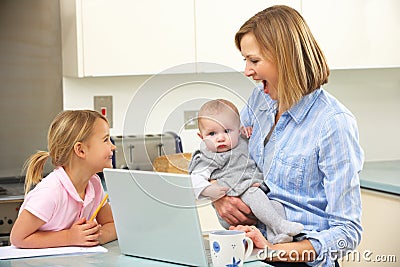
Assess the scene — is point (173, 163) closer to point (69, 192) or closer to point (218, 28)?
point (69, 192)

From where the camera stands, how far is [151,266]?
172 cm

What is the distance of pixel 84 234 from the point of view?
74.7 inches

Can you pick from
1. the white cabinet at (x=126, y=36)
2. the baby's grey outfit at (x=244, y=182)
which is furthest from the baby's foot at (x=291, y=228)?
the white cabinet at (x=126, y=36)

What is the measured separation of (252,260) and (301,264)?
17cm

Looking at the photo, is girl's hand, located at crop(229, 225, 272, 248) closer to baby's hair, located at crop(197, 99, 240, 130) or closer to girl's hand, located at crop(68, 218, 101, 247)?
baby's hair, located at crop(197, 99, 240, 130)

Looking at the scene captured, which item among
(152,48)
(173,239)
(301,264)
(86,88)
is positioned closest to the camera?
(173,239)

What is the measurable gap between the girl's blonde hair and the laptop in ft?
0.95

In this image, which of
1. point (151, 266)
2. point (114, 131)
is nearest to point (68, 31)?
point (114, 131)

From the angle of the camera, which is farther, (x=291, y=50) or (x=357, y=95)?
(x=357, y=95)

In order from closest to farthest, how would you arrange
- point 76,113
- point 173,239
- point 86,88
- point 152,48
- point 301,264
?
point 173,239 < point 301,264 < point 76,113 < point 152,48 < point 86,88

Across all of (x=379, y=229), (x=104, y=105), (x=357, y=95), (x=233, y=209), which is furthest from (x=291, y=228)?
(x=357, y=95)

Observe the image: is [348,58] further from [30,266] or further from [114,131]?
[30,266]

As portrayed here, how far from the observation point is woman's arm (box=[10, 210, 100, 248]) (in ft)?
6.18

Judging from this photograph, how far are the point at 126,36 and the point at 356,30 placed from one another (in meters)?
1.07
